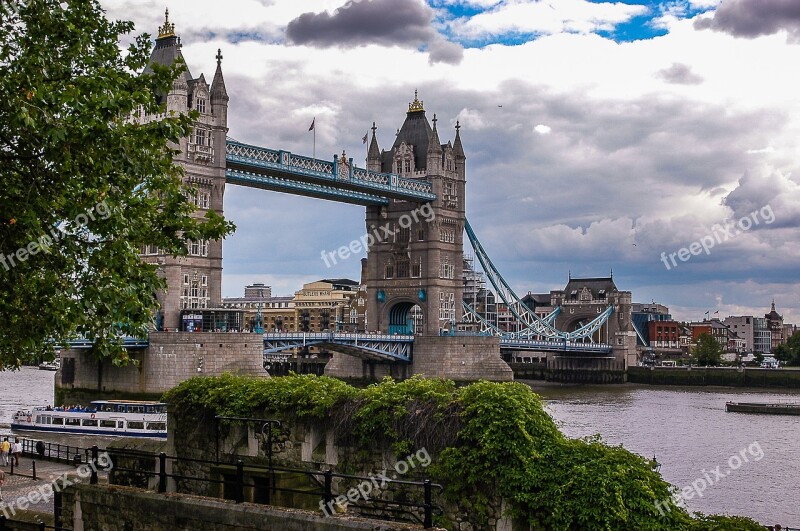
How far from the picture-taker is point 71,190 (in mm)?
14070

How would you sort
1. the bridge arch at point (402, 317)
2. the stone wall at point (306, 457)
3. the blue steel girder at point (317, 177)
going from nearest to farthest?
the stone wall at point (306, 457), the blue steel girder at point (317, 177), the bridge arch at point (402, 317)

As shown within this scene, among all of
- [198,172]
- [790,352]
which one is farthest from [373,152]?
[790,352]

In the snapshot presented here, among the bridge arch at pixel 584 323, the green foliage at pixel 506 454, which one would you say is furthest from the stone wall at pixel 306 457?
the bridge arch at pixel 584 323

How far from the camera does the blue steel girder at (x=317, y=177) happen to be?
2891 inches

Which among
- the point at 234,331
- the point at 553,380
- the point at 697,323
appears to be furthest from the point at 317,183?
the point at 697,323

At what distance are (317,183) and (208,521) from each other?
6902 centimetres

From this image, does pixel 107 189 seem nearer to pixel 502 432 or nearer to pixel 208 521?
A: pixel 208 521

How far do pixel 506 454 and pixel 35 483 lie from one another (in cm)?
1511

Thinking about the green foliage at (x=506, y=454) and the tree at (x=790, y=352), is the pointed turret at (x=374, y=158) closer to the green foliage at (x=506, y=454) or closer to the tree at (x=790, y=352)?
the tree at (x=790, y=352)

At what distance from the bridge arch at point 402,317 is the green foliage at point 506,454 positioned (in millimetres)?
79397

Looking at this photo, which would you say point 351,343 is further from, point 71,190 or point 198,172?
point 71,190

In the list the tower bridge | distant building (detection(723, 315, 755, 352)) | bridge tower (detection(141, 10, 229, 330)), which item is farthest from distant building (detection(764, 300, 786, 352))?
bridge tower (detection(141, 10, 229, 330))

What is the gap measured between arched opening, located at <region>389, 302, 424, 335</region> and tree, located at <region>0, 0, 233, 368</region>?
79910 millimetres

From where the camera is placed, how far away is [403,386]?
1476 cm
